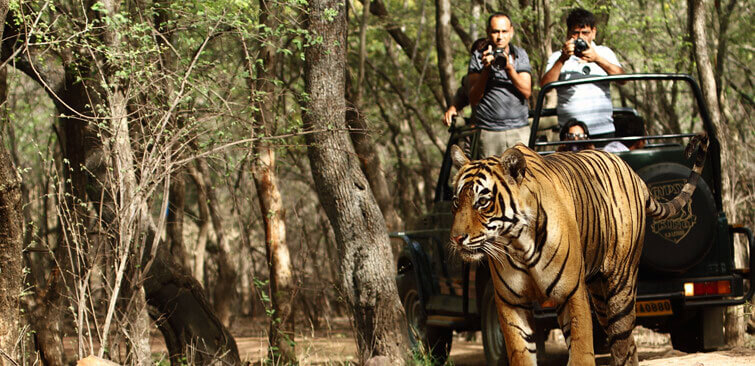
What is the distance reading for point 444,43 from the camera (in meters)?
12.5

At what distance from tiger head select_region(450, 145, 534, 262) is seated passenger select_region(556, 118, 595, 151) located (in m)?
2.10

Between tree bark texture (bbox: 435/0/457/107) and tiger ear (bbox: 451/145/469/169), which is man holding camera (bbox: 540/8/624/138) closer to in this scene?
tiger ear (bbox: 451/145/469/169)

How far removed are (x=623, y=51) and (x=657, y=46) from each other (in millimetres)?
2210

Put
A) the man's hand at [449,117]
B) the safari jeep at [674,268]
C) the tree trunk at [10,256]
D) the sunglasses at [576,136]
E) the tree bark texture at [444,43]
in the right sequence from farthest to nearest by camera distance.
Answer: the tree bark texture at [444,43]
the man's hand at [449,117]
the sunglasses at [576,136]
the safari jeep at [674,268]
the tree trunk at [10,256]

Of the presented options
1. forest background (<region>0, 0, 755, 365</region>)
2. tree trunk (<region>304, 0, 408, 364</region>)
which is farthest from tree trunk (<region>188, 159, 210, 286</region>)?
tree trunk (<region>304, 0, 408, 364</region>)

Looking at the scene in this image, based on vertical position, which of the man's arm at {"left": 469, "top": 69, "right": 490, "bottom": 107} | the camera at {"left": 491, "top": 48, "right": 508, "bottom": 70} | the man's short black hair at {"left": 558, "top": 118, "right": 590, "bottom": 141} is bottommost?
the man's short black hair at {"left": 558, "top": 118, "right": 590, "bottom": 141}

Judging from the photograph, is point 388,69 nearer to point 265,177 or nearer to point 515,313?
point 265,177

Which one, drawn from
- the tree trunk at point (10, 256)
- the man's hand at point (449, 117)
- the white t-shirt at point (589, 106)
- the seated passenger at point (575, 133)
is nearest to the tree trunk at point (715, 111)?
the white t-shirt at point (589, 106)

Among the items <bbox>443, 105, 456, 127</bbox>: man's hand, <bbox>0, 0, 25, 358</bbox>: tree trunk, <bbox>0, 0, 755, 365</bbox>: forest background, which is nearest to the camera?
<bbox>0, 0, 25, 358</bbox>: tree trunk

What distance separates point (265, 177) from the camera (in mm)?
10484

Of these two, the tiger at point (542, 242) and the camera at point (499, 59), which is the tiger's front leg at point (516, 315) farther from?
A: the camera at point (499, 59)

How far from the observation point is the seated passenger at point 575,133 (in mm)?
6762

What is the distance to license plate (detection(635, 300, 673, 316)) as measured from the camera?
6.56 metres

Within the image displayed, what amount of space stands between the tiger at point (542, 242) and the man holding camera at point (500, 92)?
171 cm
